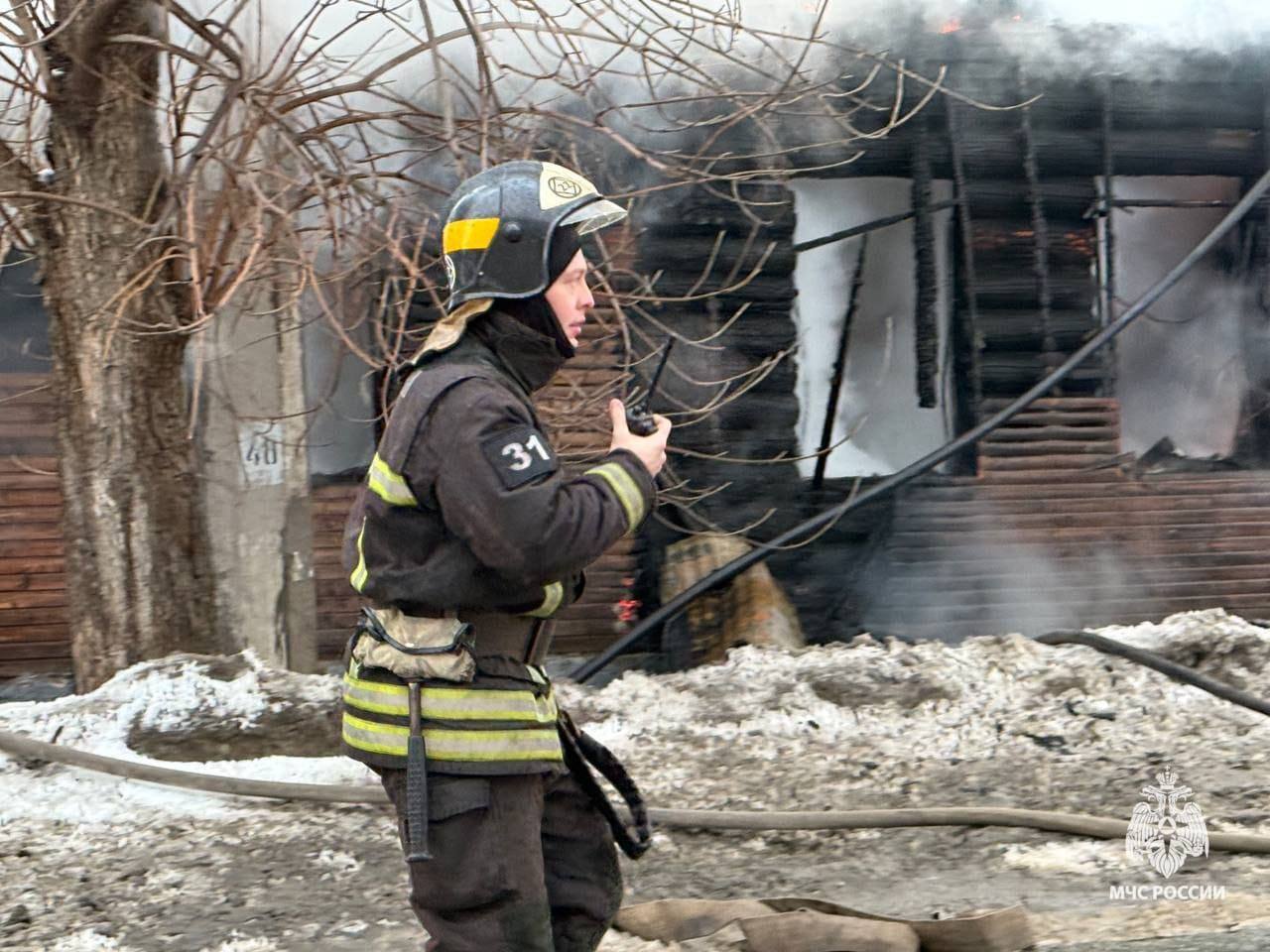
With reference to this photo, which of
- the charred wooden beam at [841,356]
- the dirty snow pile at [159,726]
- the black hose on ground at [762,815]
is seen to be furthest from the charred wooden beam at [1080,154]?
the black hose on ground at [762,815]

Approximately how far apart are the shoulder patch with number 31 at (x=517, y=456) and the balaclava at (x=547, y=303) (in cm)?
28

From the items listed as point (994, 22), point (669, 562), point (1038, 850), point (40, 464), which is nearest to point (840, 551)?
point (669, 562)

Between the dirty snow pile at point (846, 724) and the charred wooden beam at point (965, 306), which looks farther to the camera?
the charred wooden beam at point (965, 306)

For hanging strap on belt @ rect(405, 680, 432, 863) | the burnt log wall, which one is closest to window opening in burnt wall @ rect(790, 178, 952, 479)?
the burnt log wall

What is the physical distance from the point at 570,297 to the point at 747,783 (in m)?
2.74

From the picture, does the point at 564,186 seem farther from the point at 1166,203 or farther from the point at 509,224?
the point at 1166,203

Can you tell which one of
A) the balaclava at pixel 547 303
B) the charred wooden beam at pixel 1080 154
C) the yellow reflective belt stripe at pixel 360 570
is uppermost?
the charred wooden beam at pixel 1080 154

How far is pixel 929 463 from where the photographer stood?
24.0ft

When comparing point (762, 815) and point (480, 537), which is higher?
point (480, 537)

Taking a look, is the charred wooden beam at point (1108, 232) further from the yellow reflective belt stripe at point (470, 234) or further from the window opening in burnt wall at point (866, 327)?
the yellow reflective belt stripe at point (470, 234)

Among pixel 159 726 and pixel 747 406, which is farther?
pixel 747 406

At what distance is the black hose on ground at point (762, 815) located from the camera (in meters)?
4.16

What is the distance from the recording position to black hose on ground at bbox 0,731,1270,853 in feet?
13.6

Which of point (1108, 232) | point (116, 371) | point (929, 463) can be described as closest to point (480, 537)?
point (116, 371)
